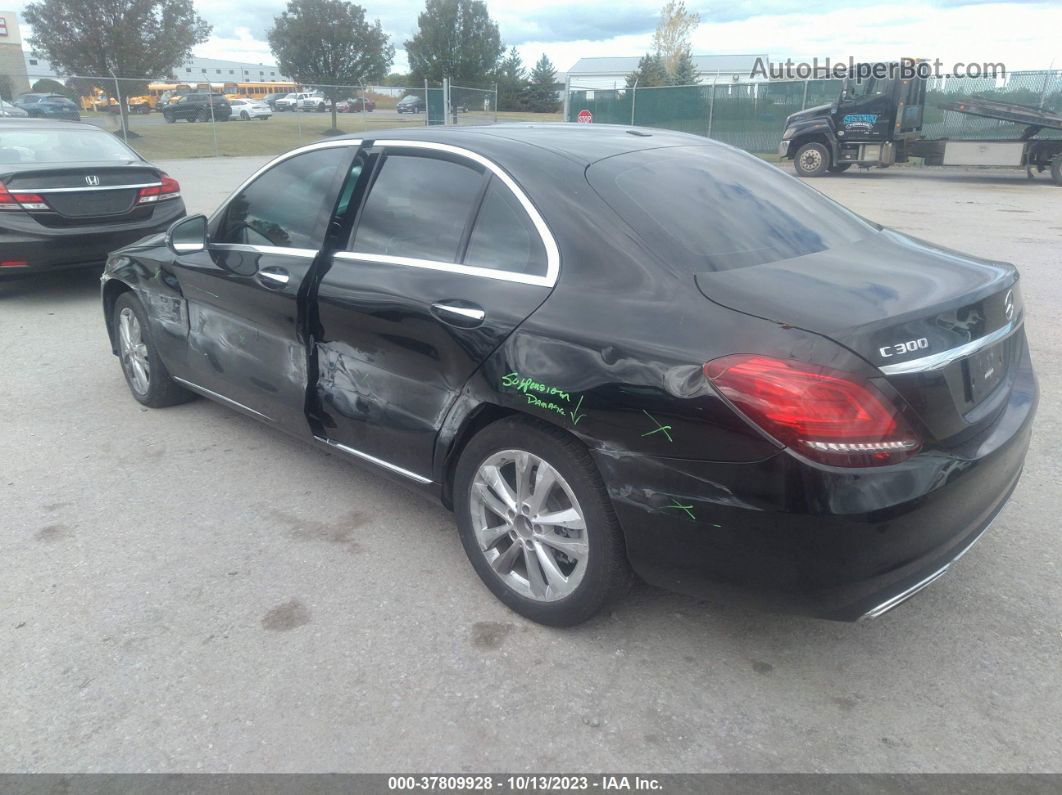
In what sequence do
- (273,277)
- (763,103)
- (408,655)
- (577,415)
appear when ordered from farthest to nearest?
(763,103) < (273,277) < (408,655) < (577,415)

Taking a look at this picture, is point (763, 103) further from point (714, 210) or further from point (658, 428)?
point (658, 428)

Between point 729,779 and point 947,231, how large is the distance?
36.8 feet

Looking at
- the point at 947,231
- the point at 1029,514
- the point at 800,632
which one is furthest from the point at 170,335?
the point at 947,231

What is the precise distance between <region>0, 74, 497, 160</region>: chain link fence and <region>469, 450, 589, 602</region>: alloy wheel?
22524 mm

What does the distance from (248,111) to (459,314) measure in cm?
4470

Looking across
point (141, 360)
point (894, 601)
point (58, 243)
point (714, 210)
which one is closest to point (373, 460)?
point (714, 210)

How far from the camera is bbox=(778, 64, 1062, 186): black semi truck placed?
19391mm

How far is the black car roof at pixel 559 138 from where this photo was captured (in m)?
3.30

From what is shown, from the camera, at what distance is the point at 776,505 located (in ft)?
7.77

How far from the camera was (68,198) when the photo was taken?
24.4ft

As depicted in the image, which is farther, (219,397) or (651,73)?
(651,73)

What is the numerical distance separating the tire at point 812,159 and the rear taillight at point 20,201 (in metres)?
18.2

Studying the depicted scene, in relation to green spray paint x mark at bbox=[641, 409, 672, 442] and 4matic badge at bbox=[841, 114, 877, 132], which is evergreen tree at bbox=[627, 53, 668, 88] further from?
green spray paint x mark at bbox=[641, 409, 672, 442]

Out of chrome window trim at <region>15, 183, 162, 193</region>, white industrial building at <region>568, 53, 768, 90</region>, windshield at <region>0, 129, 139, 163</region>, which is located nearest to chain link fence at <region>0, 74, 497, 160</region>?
windshield at <region>0, 129, 139, 163</region>
